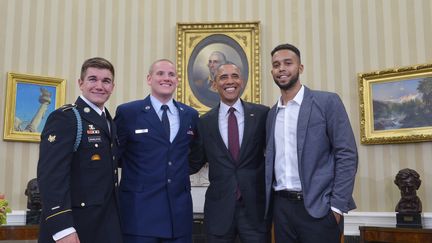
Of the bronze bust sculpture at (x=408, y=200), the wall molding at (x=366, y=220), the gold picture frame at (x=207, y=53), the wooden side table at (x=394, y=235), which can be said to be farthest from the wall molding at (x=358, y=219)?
the gold picture frame at (x=207, y=53)

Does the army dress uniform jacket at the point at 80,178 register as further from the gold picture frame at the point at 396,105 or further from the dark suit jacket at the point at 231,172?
the gold picture frame at the point at 396,105

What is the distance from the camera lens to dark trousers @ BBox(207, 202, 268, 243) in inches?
105

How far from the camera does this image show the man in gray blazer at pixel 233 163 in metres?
2.70

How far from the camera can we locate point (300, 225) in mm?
2494

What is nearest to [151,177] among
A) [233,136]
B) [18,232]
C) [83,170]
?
[83,170]

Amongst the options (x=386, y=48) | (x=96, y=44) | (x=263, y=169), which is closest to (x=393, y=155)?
(x=386, y=48)

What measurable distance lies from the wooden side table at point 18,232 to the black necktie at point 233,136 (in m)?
2.31

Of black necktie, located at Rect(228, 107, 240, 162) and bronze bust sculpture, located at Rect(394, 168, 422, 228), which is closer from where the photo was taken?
black necktie, located at Rect(228, 107, 240, 162)

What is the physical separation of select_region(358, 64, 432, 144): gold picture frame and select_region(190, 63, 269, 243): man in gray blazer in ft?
6.72

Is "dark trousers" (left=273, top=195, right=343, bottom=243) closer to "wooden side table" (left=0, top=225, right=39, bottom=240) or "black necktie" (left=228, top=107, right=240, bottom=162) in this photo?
"black necktie" (left=228, top=107, right=240, bottom=162)

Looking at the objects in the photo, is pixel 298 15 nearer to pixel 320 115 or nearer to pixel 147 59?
pixel 147 59

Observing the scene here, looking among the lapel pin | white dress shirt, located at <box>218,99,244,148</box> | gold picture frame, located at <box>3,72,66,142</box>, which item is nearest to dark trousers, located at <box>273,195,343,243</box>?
white dress shirt, located at <box>218,99,244,148</box>

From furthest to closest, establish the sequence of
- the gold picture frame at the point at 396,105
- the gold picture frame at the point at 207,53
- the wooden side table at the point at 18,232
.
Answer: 1. the gold picture frame at the point at 207,53
2. the gold picture frame at the point at 396,105
3. the wooden side table at the point at 18,232

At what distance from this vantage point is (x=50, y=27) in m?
5.10
